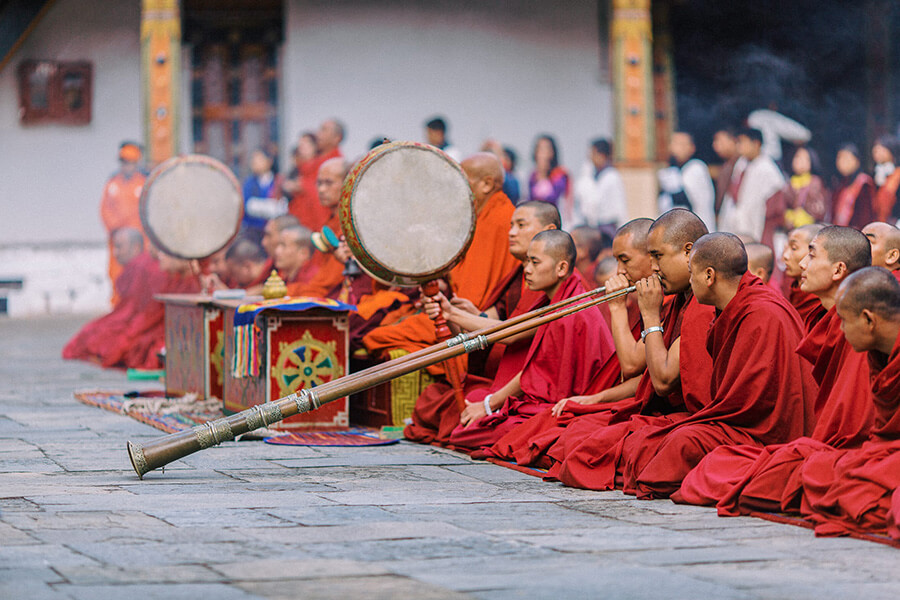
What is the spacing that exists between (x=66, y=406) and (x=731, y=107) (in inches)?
317

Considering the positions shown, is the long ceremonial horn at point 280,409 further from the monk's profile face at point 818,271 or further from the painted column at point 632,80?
the painted column at point 632,80

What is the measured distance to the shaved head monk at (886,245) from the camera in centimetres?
519

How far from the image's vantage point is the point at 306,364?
6.20 meters

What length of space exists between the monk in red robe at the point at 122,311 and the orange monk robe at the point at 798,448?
6.21m

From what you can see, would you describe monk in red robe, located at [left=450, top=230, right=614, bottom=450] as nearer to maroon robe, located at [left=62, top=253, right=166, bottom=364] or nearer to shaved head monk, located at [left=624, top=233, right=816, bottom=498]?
shaved head monk, located at [left=624, top=233, right=816, bottom=498]

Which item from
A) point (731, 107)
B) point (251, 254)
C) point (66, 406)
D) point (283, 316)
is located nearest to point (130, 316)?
point (251, 254)

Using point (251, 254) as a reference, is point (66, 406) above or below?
below

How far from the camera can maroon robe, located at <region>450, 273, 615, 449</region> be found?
537cm

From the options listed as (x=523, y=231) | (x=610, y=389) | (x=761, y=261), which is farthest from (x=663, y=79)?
(x=610, y=389)

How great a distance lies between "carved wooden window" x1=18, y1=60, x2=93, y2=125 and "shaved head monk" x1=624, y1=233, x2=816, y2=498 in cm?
1086

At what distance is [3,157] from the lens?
14328mm

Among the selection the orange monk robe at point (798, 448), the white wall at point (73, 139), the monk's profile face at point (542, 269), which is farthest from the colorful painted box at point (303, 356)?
the white wall at point (73, 139)

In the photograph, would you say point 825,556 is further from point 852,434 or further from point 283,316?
point 283,316

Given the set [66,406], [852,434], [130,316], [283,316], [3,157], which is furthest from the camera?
[3,157]
